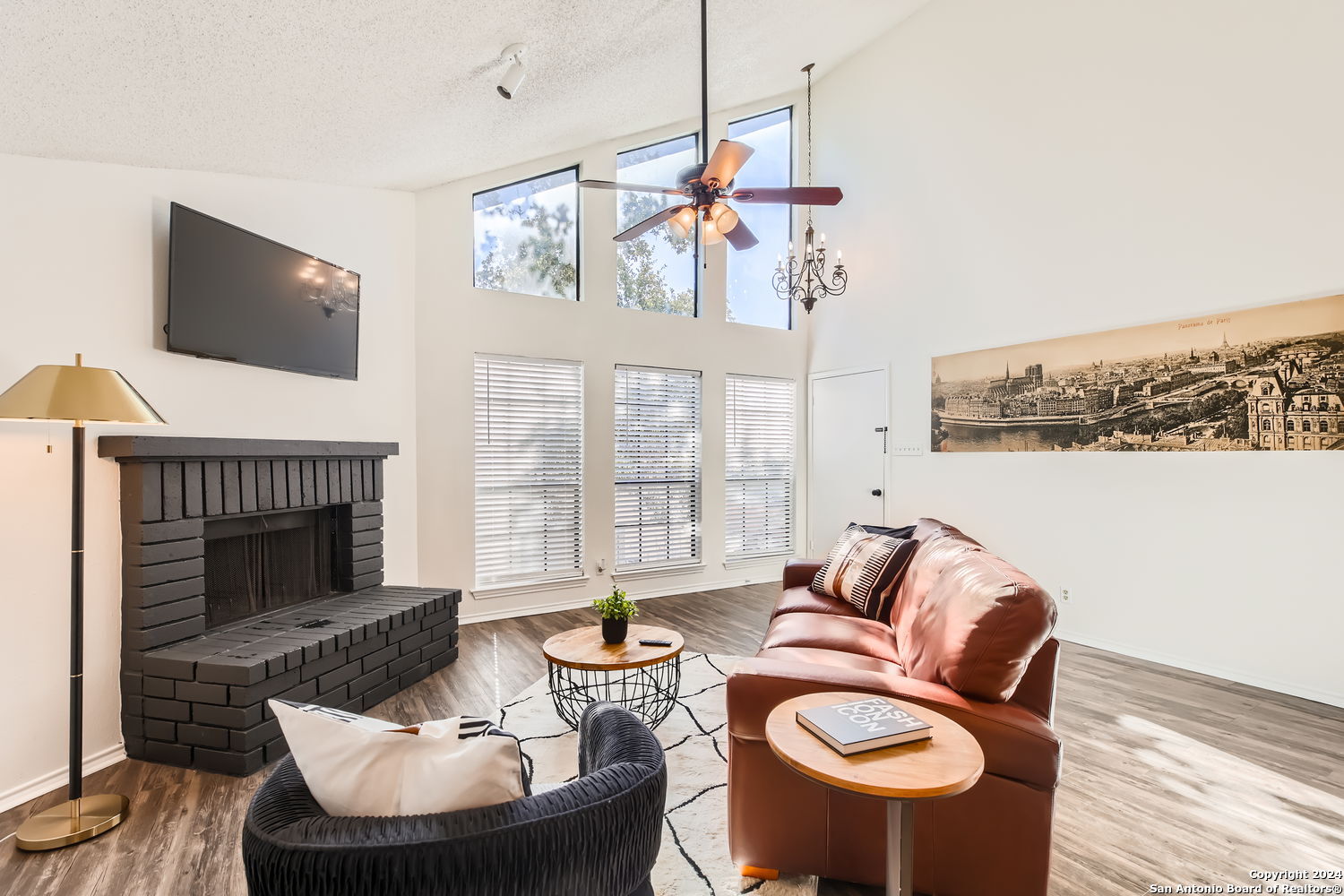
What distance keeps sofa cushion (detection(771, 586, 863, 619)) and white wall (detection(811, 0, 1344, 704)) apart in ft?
6.25

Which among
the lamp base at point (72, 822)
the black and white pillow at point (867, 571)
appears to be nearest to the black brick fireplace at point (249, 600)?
the lamp base at point (72, 822)

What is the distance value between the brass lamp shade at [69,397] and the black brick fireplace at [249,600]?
0.42 metres

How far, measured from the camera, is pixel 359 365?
4.01 m

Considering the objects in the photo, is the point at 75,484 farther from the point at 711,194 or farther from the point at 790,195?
the point at 790,195

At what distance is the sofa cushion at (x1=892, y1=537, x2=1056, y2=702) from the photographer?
5.56 ft

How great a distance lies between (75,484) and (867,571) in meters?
3.23

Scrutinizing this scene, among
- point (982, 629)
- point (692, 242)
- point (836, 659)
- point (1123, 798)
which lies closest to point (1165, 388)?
point (1123, 798)

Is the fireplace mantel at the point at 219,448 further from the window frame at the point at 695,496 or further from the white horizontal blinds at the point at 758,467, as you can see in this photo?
the white horizontal blinds at the point at 758,467

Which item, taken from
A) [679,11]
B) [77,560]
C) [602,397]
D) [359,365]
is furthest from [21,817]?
[679,11]

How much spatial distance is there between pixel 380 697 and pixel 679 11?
393 centimetres

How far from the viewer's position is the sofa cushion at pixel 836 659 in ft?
7.54

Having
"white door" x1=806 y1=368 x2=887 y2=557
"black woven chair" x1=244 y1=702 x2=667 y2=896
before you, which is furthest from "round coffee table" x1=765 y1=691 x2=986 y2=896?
"white door" x1=806 y1=368 x2=887 y2=557

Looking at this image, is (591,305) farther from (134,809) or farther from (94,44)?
(134,809)

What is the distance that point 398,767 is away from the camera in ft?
3.32
